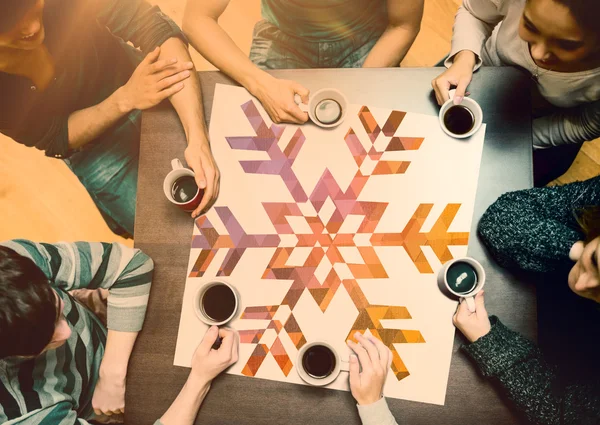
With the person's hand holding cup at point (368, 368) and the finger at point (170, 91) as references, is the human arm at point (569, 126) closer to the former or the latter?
the person's hand holding cup at point (368, 368)

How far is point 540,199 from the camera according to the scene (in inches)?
33.7

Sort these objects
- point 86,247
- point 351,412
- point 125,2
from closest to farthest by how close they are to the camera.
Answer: point 351,412 < point 86,247 < point 125,2

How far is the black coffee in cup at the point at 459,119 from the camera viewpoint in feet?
3.00

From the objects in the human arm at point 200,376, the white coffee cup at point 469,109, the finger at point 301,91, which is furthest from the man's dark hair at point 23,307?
the white coffee cup at point 469,109

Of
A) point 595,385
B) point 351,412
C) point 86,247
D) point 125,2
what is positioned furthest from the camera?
point 125,2

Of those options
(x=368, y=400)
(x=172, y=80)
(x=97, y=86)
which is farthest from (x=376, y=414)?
(x=97, y=86)

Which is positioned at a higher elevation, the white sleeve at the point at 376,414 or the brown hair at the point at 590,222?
the brown hair at the point at 590,222

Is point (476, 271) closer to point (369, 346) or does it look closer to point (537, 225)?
point (537, 225)

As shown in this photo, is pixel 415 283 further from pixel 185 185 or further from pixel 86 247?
pixel 86 247

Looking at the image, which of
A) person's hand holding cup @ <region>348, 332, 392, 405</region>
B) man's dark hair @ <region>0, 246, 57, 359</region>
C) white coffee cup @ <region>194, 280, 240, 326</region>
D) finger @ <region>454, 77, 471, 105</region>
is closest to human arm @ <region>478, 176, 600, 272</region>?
finger @ <region>454, 77, 471, 105</region>

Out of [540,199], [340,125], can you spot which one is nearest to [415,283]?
[540,199]

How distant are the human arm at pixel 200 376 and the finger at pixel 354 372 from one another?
0.28m

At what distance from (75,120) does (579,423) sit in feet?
5.31

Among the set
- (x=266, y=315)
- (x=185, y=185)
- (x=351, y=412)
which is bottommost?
(x=351, y=412)
